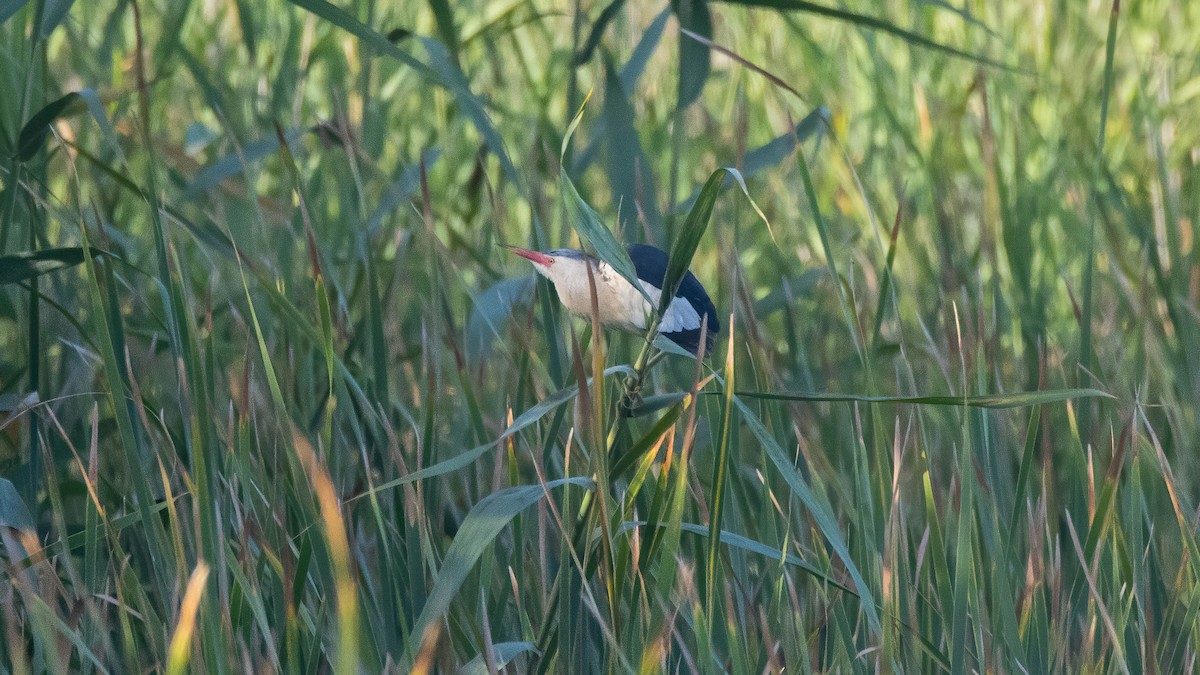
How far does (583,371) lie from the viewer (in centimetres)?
63

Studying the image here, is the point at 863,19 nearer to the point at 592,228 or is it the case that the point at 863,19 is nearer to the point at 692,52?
the point at 692,52

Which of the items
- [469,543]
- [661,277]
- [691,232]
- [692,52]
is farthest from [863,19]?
[469,543]

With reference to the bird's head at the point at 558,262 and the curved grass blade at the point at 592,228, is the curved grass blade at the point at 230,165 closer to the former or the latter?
the bird's head at the point at 558,262

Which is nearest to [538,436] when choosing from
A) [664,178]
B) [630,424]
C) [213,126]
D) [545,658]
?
[630,424]

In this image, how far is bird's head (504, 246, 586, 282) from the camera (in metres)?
0.79

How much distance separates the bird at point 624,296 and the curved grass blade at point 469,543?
101 millimetres

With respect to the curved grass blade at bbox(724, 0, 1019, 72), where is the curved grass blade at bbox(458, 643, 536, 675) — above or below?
below

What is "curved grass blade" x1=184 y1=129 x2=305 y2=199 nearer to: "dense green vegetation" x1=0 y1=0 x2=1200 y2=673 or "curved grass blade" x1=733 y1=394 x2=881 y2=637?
"dense green vegetation" x1=0 y1=0 x2=1200 y2=673

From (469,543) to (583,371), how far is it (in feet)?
0.39

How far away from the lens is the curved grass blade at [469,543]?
661 mm

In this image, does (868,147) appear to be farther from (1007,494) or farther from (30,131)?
(30,131)

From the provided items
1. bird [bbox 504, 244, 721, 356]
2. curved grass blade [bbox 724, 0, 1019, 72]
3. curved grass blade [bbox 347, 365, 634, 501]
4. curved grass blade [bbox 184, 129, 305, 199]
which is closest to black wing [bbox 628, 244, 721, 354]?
bird [bbox 504, 244, 721, 356]

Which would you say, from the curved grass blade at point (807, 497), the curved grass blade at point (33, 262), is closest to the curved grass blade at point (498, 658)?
the curved grass blade at point (807, 497)

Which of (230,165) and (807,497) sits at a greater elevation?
(230,165)
